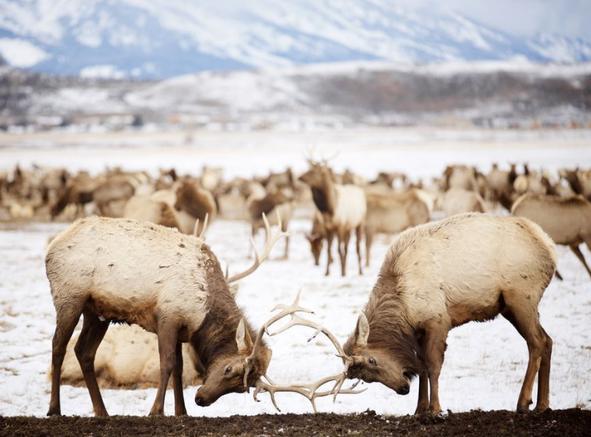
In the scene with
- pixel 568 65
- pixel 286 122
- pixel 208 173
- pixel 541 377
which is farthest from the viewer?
pixel 568 65

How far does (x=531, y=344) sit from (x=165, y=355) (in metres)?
2.63

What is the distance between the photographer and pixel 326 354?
763 cm

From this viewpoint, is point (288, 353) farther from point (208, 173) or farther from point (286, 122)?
point (286, 122)

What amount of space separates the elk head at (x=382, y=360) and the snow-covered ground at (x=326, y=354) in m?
0.67

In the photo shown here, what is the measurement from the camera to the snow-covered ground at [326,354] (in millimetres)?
6418

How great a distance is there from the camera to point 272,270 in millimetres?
12852

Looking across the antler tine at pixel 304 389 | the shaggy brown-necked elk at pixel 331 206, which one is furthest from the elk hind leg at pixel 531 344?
the shaggy brown-necked elk at pixel 331 206

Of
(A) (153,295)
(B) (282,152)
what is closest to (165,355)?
(A) (153,295)

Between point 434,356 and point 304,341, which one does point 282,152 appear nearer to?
point 304,341

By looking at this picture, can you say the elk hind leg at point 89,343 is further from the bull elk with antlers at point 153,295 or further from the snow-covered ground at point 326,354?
the snow-covered ground at point 326,354

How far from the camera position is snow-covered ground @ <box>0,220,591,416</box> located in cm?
642

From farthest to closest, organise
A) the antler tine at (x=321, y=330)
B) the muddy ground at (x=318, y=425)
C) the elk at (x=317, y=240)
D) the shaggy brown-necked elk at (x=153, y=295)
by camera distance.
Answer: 1. the elk at (x=317, y=240)
2. the shaggy brown-necked elk at (x=153, y=295)
3. the antler tine at (x=321, y=330)
4. the muddy ground at (x=318, y=425)

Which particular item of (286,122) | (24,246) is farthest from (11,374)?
(286,122)

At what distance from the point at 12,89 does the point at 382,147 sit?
76096 millimetres
